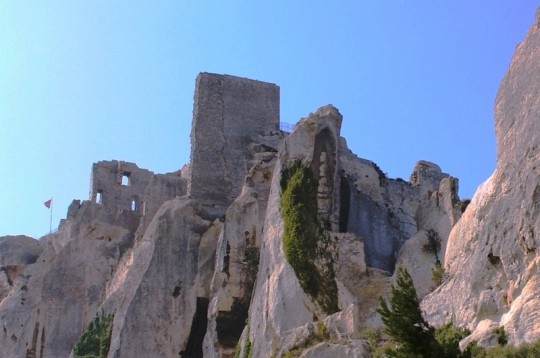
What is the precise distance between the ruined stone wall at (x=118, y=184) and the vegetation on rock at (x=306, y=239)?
1609 cm

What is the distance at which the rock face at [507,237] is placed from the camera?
2205 cm

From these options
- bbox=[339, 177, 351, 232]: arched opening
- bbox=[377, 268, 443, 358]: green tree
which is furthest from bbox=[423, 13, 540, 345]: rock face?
bbox=[339, 177, 351, 232]: arched opening

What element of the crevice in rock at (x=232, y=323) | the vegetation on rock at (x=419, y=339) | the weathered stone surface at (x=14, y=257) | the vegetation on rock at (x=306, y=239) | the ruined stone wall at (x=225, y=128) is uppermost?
the ruined stone wall at (x=225, y=128)

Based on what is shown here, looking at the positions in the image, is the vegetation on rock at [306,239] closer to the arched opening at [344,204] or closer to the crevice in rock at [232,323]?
the arched opening at [344,204]

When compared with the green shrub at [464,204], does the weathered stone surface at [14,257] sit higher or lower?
higher

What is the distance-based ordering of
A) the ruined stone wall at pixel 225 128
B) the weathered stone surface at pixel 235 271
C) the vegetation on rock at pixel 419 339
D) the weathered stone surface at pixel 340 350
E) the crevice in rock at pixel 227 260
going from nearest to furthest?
the vegetation on rock at pixel 419 339 < the weathered stone surface at pixel 340 350 < the weathered stone surface at pixel 235 271 < the crevice in rock at pixel 227 260 < the ruined stone wall at pixel 225 128

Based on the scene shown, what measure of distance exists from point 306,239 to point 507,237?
33.7ft

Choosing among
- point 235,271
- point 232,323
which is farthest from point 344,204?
point 232,323

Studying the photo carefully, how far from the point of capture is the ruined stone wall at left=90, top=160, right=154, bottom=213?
4950 cm

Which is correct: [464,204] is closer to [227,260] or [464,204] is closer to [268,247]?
[268,247]

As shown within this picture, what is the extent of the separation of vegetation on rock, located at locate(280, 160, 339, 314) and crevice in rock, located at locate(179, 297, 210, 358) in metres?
6.05

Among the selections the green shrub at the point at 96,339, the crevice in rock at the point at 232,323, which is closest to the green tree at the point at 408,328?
the crevice in rock at the point at 232,323

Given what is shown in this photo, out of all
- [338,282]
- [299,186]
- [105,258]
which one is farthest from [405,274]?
[105,258]

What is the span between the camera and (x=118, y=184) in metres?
50.4
